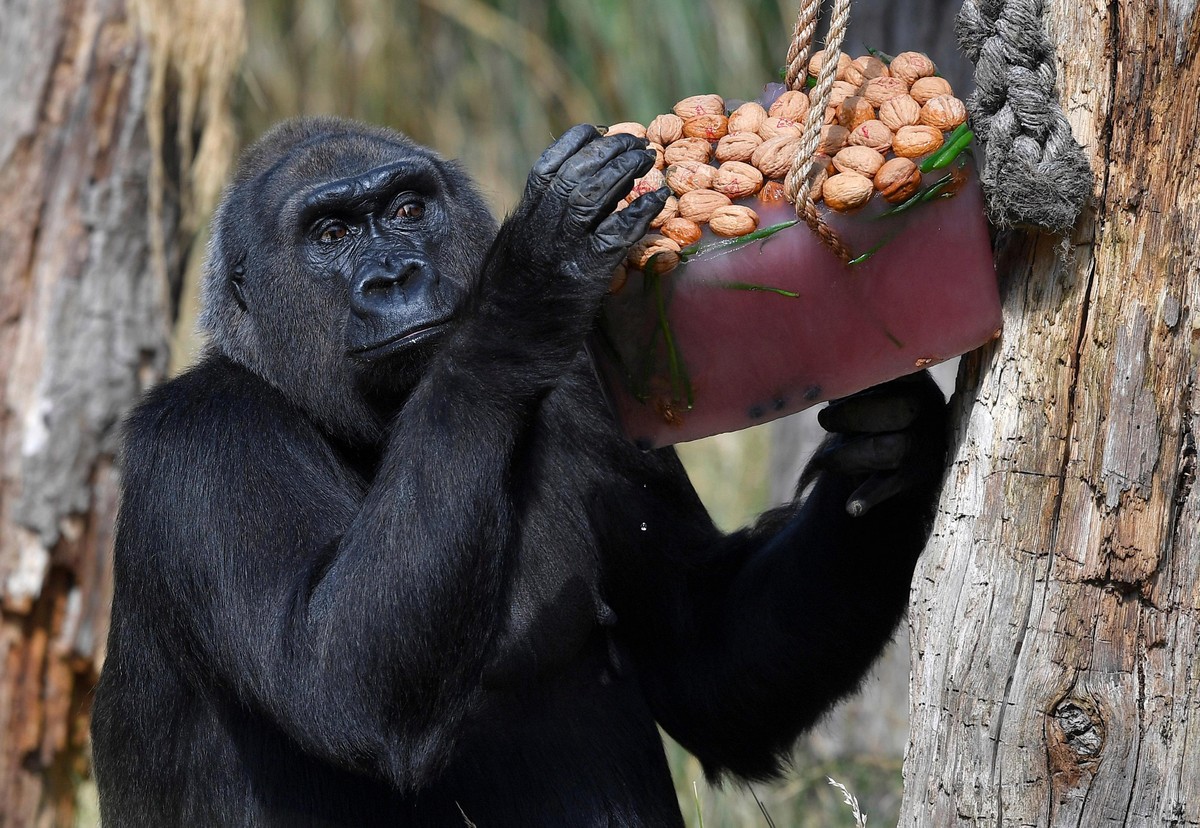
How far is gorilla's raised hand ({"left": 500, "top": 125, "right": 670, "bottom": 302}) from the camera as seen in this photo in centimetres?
226

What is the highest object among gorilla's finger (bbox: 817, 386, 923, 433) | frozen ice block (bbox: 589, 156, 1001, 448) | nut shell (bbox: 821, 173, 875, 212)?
nut shell (bbox: 821, 173, 875, 212)

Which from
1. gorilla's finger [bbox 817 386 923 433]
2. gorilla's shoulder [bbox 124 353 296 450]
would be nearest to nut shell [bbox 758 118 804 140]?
gorilla's finger [bbox 817 386 923 433]

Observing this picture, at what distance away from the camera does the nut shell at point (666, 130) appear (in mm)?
2441

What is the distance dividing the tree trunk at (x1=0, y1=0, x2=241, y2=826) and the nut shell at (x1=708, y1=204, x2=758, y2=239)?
372cm

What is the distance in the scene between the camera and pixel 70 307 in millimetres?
5227

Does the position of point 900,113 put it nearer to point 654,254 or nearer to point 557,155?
point 654,254

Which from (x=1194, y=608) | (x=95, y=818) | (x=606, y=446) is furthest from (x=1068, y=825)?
(x=95, y=818)

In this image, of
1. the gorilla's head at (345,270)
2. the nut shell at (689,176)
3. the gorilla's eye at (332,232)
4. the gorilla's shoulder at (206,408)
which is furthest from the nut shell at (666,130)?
the gorilla's shoulder at (206,408)

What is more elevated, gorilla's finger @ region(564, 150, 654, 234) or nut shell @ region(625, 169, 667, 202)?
gorilla's finger @ region(564, 150, 654, 234)

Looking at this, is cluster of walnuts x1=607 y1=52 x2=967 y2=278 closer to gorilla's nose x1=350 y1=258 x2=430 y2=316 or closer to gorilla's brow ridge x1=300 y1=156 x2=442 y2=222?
gorilla's nose x1=350 y1=258 x2=430 y2=316

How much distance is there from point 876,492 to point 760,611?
2.29 feet

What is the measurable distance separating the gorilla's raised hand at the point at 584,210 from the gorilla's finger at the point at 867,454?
62 centimetres

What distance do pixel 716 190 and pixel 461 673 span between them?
1014 millimetres

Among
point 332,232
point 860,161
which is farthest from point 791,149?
point 332,232
